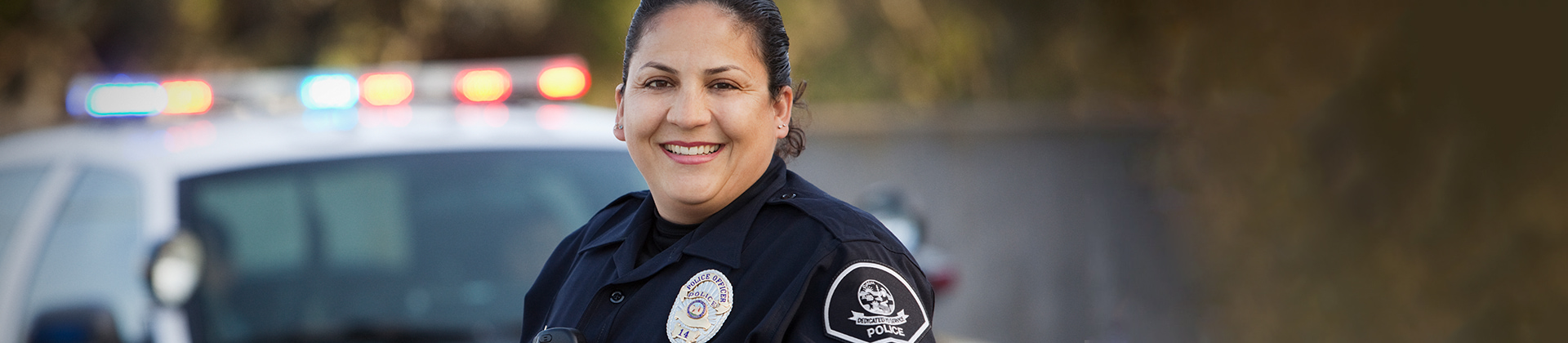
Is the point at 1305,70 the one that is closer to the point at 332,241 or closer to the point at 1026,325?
the point at 332,241

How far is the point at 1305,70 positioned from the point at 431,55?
10570 mm

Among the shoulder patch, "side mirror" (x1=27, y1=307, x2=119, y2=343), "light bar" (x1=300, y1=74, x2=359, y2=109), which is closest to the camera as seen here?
the shoulder patch

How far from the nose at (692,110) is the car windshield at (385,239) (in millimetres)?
1774

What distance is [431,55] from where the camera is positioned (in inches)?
510

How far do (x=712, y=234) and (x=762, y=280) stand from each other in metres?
0.12

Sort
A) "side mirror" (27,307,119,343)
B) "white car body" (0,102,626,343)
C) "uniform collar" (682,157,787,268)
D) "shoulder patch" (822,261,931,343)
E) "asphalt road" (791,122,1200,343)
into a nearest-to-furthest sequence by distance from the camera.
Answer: "shoulder patch" (822,261,931,343) → "uniform collar" (682,157,787,268) → "side mirror" (27,307,119,343) → "white car body" (0,102,626,343) → "asphalt road" (791,122,1200,343)

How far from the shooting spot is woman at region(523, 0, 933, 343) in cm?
144

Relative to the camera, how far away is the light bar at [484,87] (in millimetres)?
4473

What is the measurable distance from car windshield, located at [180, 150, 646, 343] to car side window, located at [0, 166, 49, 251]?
1010 millimetres

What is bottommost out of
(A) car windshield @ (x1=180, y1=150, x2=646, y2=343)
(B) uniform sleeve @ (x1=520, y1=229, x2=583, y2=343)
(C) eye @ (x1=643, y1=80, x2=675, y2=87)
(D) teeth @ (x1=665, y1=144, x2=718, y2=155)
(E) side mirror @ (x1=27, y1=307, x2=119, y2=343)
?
(B) uniform sleeve @ (x1=520, y1=229, x2=583, y2=343)

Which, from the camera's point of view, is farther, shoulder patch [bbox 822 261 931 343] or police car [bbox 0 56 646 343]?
police car [bbox 0 56 646 343]

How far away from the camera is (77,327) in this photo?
3221 millimetres

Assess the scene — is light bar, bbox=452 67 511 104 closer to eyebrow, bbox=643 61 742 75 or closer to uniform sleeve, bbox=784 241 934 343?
eyebrow, bbox=643 61 742 75

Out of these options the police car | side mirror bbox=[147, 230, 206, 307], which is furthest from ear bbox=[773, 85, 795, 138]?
side mirror bbox=[147, 230, 206, 307]
